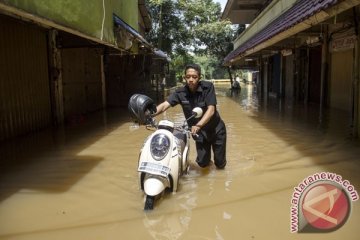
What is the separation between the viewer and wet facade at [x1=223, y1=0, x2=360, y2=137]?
769cm

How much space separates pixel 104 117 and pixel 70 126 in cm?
257

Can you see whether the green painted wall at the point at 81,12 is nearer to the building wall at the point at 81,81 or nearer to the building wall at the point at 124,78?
the building wall at the point at 81,81

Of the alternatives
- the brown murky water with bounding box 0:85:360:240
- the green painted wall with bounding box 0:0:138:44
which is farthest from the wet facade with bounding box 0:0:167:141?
the brown murky water with bounding box 0:85:360:240

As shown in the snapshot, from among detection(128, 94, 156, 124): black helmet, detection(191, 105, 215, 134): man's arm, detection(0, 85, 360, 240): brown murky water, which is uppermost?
detection(128, 94, 156, 124): black helmet

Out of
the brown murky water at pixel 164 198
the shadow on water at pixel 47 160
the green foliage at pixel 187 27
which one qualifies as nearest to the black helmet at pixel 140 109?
the brown murky water at pixel 164 198

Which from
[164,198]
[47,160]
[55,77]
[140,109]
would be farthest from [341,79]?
[140,109]

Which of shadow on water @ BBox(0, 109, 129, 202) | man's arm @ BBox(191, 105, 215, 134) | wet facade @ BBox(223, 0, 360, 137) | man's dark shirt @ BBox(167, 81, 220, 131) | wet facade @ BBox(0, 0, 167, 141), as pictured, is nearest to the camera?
man's arm @ BBox(191, 105, 215, 134)

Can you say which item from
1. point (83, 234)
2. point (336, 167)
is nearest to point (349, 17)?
point (336, 167)

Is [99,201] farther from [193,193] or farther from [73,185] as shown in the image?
[193,193]

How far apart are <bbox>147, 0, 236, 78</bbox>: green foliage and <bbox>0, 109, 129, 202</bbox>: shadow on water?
20423 mm

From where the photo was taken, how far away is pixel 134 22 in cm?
1678

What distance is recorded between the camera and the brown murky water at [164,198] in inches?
149

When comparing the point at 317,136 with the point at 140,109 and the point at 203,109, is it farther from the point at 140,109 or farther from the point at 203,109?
the point at 140,109

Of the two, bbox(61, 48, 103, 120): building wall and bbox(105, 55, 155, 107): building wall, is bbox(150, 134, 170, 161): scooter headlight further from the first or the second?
bbox(105, 55, 155, 107): building wall
